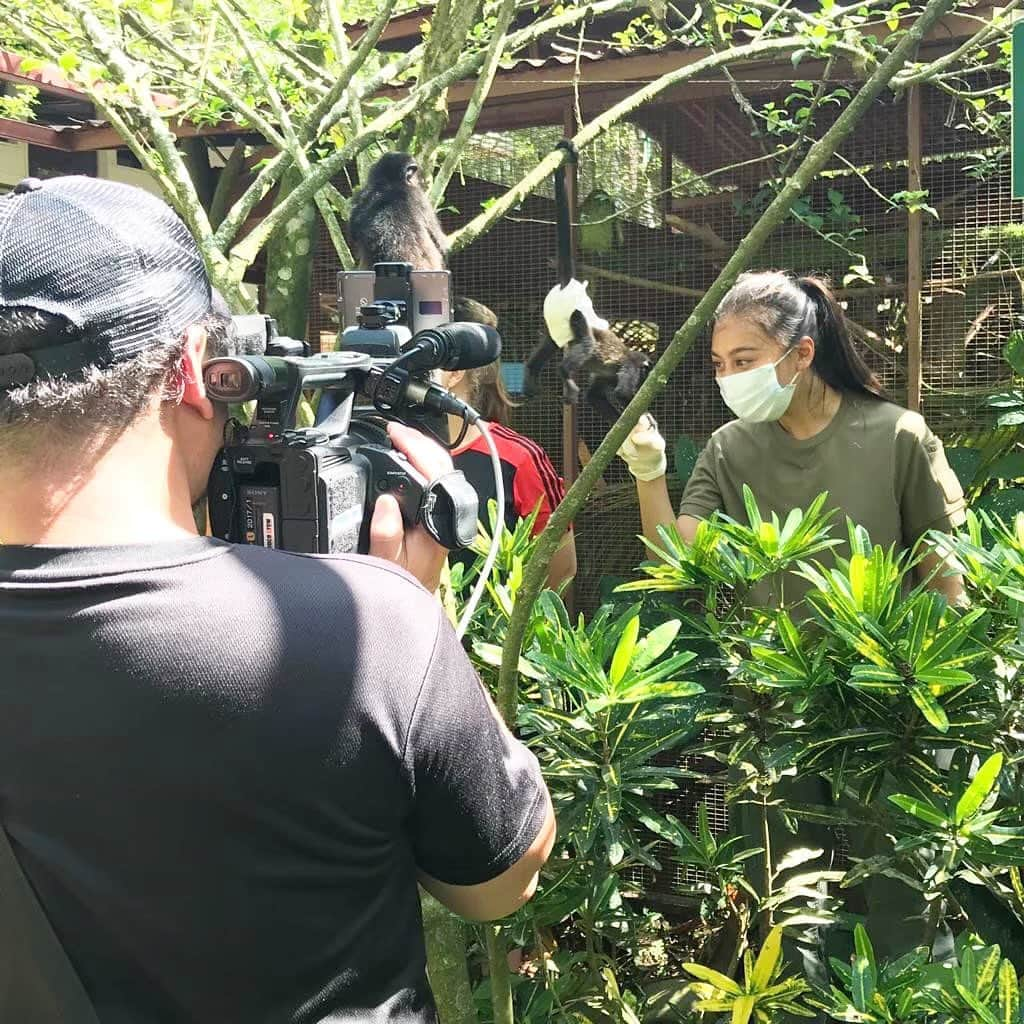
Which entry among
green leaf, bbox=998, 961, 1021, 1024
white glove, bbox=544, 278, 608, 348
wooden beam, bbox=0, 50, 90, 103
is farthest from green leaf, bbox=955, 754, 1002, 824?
wooden beam, bbox=0, 50, 90, 103

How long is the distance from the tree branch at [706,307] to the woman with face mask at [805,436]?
3.94 feet

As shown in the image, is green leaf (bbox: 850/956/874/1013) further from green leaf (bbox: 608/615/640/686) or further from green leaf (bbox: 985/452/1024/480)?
green leaf (bbox: 985/452/1024/480)

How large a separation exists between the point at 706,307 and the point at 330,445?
549 millimetres

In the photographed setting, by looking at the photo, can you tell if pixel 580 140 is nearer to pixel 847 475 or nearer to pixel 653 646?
pixel 847 475

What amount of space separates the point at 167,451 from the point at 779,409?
2.05 meters

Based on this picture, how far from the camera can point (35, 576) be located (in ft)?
3.20

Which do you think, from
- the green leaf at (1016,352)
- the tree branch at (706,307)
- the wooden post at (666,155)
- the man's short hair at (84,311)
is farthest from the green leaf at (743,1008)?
the wooden post at (666,155)

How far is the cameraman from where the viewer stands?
964 millimetres

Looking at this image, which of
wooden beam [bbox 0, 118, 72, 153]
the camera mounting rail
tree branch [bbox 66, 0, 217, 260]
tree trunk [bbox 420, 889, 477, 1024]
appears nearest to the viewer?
the camera mounting rail

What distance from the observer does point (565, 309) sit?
3389 mm

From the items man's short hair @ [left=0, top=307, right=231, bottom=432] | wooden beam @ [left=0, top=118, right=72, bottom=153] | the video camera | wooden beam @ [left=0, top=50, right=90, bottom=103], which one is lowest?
the video camera

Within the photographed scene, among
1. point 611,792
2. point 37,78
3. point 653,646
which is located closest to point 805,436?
point 653,646

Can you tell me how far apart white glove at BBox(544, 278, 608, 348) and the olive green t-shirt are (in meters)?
0.68

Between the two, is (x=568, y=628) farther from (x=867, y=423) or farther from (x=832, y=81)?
(x=832, y=81)
